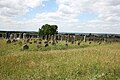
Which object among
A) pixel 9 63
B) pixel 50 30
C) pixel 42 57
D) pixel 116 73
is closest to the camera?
pixel 116 73

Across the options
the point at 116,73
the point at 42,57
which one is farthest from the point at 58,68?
the point at 42,57

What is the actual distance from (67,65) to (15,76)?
4.17 m

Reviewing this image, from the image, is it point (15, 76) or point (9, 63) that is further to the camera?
point (9, 63)

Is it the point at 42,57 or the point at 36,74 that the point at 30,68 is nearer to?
the point at 36,74

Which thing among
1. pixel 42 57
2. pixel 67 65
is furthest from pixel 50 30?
pixel 67 65

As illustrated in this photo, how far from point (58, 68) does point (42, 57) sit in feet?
19.4

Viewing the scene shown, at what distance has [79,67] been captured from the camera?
16.9 metres

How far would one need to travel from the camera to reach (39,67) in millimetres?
17500

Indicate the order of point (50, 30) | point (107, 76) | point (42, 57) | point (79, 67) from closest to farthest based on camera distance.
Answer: point (107, 76)
point (79, 67)
point (42, 57)
point (50, 30)

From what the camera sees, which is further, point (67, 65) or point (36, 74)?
point (67, 65)

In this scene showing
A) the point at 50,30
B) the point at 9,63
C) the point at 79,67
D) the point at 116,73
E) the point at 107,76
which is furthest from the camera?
the point at 50,30

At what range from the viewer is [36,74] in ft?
50.1

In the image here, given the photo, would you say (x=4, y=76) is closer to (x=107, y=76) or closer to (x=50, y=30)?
(x=107, y=76)

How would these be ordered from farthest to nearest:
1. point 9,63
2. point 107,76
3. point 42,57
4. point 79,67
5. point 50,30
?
point 50,30 < point 42,57 < point 9,63 < point 79,67 < point 107,76
